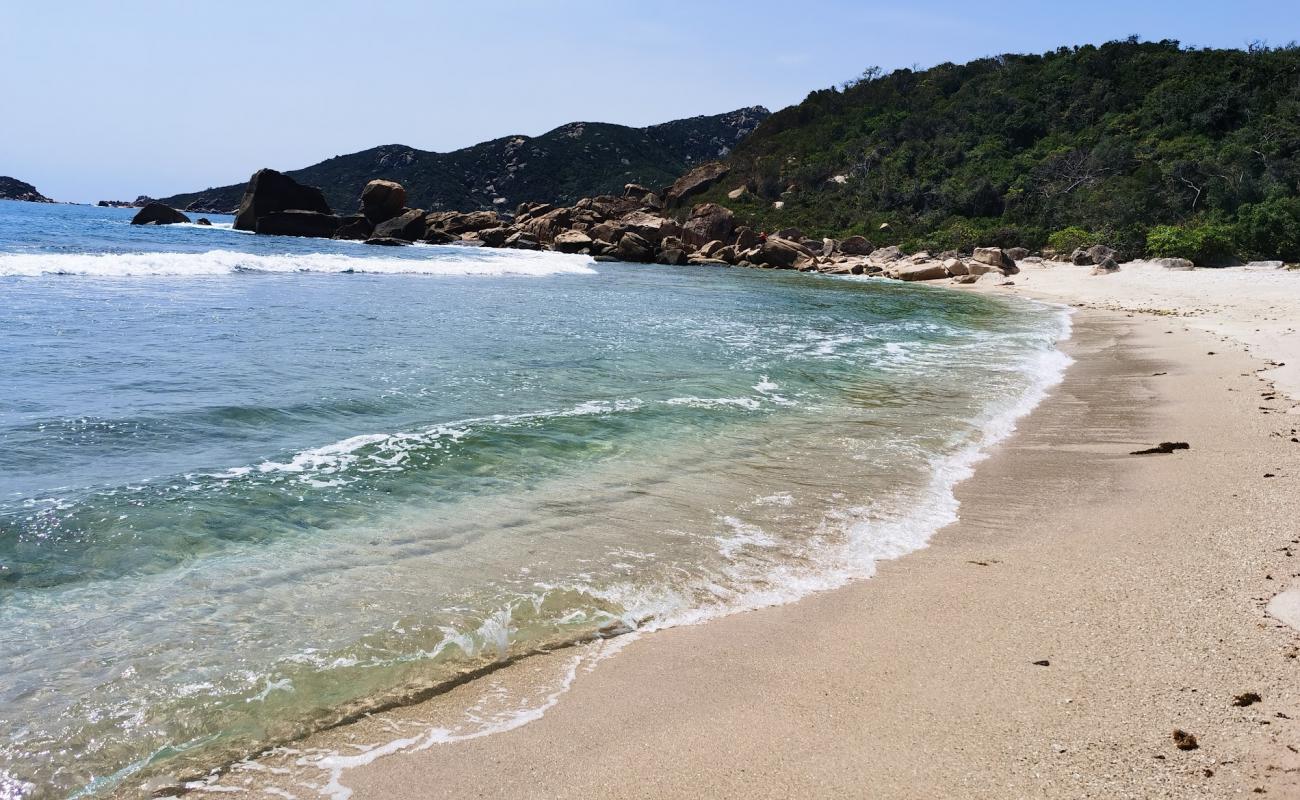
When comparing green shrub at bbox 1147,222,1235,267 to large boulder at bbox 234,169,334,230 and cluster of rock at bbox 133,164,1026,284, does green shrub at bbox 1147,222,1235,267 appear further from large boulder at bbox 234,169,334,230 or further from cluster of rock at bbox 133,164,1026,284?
large boulder at bbox 234,169,334,230

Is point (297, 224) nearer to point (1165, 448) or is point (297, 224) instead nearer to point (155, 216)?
point (155, 216)

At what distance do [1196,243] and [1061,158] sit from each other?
18.0m

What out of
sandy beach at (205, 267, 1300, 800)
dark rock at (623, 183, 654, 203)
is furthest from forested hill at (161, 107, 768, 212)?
sandy beach at (205, 267, 1300, 800)

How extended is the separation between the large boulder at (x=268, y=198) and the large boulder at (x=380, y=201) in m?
3.35

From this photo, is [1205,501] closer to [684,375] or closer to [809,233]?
[684,375]

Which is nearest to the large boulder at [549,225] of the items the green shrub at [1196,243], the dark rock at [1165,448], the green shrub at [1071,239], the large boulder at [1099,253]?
the green shrub at [1071,239]

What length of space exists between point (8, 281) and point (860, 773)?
75.6ft

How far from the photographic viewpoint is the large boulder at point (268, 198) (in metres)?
52.6

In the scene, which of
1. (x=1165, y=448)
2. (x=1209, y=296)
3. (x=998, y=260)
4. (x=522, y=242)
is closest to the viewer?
(x=1165, y=448)

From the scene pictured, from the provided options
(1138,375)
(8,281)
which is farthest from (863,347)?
(8,281)

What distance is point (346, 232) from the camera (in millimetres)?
51531

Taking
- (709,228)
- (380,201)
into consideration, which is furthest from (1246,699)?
(380,201)

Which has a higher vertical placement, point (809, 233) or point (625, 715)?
point (809, 233)

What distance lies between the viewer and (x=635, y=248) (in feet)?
150
